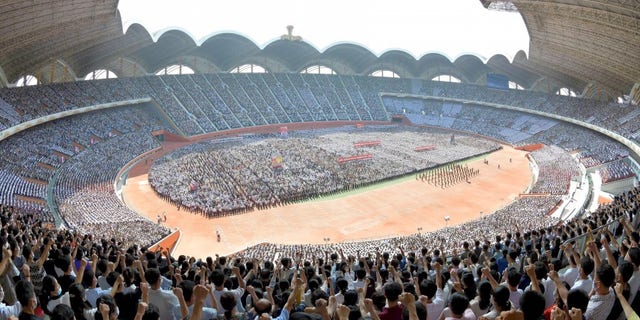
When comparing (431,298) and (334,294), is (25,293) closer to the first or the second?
(334,294)

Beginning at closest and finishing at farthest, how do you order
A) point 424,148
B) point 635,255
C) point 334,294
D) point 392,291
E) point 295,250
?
point 392,291
point 635,255
point 334,294
point 295,250
point 424,148

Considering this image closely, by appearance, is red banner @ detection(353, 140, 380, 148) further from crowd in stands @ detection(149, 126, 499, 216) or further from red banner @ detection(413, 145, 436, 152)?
red banner @ detection(413, 145, 436, 152)

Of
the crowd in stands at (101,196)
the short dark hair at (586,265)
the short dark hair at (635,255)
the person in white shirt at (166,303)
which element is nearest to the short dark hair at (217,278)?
the person in white shirt at (166,303)

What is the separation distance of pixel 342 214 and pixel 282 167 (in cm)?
1207

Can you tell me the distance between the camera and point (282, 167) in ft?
153

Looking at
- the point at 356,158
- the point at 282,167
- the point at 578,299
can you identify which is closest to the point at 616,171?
the point at 356,158

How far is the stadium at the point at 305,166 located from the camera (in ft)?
30.5

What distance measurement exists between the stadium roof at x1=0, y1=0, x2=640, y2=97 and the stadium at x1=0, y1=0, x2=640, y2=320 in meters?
0.31

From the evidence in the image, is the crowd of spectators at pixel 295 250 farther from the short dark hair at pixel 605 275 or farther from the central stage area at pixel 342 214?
the central stage area at pixel 342 214

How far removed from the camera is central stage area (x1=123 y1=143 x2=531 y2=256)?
3114cm

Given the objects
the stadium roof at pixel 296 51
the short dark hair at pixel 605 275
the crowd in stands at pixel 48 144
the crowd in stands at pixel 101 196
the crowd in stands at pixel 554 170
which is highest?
the stadium roof at pixel 296 51

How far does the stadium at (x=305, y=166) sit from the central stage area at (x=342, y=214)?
9.1 inches

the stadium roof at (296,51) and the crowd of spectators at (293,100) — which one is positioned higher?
the stadium roof at (296,51)

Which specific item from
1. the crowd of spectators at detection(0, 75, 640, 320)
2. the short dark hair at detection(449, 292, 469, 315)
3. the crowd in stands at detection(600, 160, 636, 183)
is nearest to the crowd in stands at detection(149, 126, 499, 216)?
the crowd of spectators at detection(0, 75, 640, 320)
